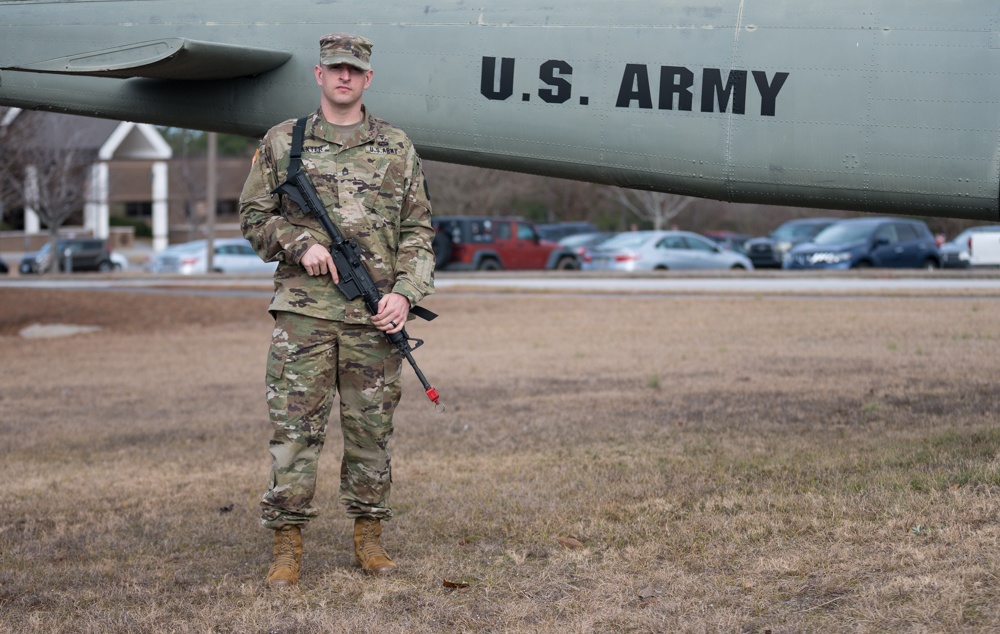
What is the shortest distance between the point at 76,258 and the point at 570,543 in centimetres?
3984

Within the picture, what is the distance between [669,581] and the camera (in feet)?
15.4

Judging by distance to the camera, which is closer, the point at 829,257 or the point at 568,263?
the point at 829,257

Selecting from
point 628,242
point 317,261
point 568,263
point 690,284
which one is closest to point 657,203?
point 568,263

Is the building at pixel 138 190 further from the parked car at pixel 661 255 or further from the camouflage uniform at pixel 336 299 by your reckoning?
the camouflage uniform at pixel 336 299

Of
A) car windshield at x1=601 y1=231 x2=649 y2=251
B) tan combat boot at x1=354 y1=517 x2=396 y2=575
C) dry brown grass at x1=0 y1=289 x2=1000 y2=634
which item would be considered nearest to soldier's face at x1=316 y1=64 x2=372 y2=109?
tan combat boot at x1=354 y1=517 x2=396 y2=575

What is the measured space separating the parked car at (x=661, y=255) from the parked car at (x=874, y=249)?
97.0 inches

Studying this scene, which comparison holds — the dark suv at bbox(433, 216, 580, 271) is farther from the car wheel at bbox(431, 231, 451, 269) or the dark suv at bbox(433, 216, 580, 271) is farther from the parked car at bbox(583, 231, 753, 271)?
the parked car at bbox(583, 231, 753, 271)

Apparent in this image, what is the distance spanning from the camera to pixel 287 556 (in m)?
4.90

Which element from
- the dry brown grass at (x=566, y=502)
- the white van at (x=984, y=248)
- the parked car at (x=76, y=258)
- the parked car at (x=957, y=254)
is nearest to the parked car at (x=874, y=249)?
the white van at (x=984, y=248)

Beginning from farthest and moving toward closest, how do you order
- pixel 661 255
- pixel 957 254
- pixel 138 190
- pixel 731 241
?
pixel 138 190, pixel 731 241, pixel 957 254, pixel 661 255

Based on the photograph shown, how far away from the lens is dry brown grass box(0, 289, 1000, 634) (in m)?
4.43

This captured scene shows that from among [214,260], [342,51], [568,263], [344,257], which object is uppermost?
[342,51]

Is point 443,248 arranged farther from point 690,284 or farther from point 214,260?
point 214,260

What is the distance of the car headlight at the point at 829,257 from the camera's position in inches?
1102
